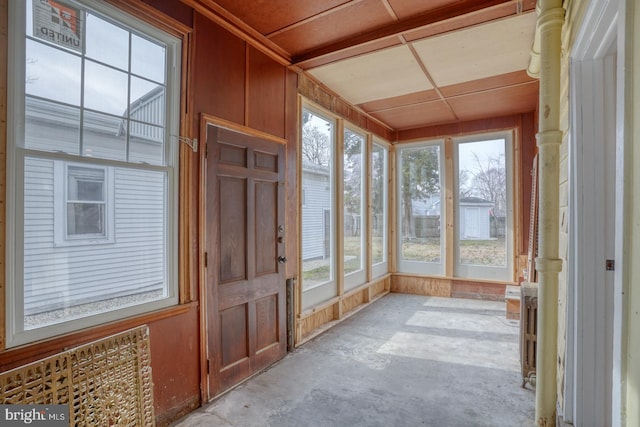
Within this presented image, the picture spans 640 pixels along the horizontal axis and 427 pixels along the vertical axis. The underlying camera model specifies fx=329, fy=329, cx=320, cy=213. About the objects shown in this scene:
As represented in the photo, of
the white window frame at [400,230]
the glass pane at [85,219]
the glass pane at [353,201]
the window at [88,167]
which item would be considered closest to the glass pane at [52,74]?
the window at [88,167]

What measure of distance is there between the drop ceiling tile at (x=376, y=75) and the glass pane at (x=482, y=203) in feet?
6.44

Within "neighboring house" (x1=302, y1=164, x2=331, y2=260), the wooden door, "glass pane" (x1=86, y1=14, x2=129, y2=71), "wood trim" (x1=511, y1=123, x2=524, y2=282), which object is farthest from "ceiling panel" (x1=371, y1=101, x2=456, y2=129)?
"glass pane" (x1=86, y1=14, x2=129, y2=71)

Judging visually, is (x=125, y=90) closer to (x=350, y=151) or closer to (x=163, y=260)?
(x=163, y=260)

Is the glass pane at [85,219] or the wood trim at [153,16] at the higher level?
the wood trim at [153,16]

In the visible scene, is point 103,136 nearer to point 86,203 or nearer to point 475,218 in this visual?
point 86,203

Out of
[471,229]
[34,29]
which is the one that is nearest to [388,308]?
[471,229]

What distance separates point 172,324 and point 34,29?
6.02 ft

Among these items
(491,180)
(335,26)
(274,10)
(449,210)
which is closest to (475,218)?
(449,210)

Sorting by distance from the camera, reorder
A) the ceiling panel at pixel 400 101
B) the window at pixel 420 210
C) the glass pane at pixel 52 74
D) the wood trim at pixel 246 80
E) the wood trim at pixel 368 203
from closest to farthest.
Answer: the glass pane at pixel 52 74
the wood trim at pixel 246 80
the ceiling panel at pixel 400 101
the wood trim at pixel 368 203
the window at pixel 420 210

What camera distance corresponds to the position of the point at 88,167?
187 cm

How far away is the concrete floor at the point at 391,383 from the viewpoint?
225 cm

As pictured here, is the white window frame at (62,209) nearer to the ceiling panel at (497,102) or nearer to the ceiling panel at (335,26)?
the ceiling panel at (335,26)

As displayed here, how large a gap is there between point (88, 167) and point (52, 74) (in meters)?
0.50

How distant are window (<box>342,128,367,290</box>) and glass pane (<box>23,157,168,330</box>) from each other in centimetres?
264
